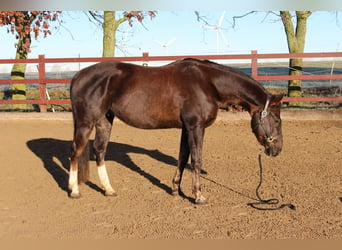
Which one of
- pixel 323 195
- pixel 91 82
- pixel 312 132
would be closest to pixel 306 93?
pixel 312 132

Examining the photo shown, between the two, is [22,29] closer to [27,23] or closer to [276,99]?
[27,23]

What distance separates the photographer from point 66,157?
7.09 m

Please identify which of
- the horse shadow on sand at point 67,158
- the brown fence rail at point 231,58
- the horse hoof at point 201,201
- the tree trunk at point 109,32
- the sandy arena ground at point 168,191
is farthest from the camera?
the tree trunk at point 109,32

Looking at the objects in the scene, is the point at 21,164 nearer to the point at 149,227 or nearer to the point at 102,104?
the point at 102,104

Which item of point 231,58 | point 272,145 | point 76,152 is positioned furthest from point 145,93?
point 231,58

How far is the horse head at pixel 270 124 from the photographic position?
4793 mm

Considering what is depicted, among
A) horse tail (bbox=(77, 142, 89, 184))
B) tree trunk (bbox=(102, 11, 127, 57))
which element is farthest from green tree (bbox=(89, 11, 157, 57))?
horse tail (bbox=(77, 142, 89, 184))

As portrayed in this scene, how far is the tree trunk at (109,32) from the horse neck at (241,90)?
9.10 meters

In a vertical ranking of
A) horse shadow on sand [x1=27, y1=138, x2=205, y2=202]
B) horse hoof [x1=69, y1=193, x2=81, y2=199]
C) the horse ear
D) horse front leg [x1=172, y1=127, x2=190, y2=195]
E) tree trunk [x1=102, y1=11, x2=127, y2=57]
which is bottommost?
horse shadow on sand [x1=27, y1=138, x2=205, y2=202]

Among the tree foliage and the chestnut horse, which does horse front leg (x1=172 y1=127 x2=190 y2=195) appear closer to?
the chestnut horse

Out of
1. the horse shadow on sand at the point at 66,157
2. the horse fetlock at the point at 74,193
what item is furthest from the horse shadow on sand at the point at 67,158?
the horse fetlock at the point at 74,193

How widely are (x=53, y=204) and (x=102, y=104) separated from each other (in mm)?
1333

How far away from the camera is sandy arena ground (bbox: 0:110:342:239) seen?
3.89m

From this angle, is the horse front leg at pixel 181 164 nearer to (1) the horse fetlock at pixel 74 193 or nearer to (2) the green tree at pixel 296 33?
(1) the horse fetlock at pixel 74 193
